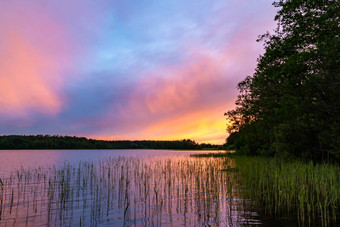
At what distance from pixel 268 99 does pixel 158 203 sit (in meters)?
15.4

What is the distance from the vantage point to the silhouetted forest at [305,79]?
50.2 ft

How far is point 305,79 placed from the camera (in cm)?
1659

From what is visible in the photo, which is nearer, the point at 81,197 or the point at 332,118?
the point at 81,197

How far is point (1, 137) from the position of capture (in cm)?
10588

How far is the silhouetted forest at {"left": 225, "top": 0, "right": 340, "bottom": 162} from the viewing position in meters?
15.3

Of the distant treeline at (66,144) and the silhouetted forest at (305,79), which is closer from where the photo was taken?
the silhouetted forest at (305,79)

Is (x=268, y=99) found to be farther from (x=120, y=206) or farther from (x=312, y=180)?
(x=120, y=206)

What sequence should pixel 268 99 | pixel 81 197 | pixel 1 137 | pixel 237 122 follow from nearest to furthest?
pixel 81 197 < pixel 268 99 < pixel 237 122 < pixel 1 137

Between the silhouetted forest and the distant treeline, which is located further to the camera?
the distant treeline

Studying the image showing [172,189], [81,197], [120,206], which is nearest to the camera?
[120,206]

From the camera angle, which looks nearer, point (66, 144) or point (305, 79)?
point (305, 79)

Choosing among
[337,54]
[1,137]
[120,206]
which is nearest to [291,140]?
[337,54]

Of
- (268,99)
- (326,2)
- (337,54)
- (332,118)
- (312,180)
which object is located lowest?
(312,180)

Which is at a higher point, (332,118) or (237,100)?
(237,100)
